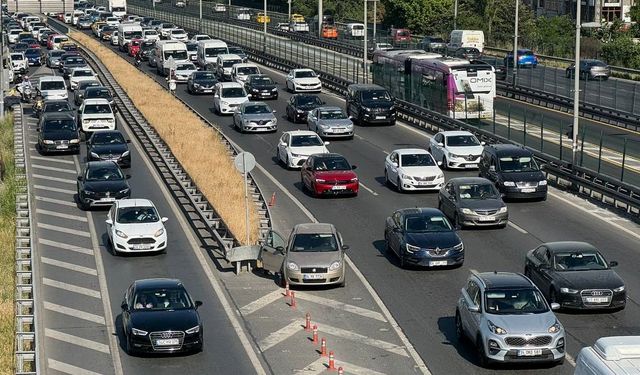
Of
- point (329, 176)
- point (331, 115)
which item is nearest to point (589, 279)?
point (329, 176)

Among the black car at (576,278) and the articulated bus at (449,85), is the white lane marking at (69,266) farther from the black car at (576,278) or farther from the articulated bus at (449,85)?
the articulated bus at (449,85)

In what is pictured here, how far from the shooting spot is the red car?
1704 inches

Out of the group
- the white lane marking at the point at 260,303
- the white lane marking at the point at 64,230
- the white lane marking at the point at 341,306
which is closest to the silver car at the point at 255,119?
the white lane marking at the point at 64,230

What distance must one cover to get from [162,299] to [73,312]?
3.92 meters

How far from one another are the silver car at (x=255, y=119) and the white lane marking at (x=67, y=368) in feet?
112

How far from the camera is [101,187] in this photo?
42375 millimetres

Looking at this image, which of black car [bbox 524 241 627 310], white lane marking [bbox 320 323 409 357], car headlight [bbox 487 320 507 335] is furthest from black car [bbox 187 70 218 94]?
car headlight [bbox 487 320 507 335]

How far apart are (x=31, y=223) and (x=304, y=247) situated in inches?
452

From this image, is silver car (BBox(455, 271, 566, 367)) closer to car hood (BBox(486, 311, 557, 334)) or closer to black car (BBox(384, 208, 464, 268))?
car hood (BBox(486, 311, 557, 334))

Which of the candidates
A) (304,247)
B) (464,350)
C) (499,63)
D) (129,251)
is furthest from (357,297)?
(499,63)

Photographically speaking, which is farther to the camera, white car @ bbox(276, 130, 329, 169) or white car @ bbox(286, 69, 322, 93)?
white car @ bbox(286, 69, 322, 93)

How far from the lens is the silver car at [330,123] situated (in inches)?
2201

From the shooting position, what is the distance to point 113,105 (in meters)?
65.3

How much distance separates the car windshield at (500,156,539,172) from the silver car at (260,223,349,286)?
36.7ft
